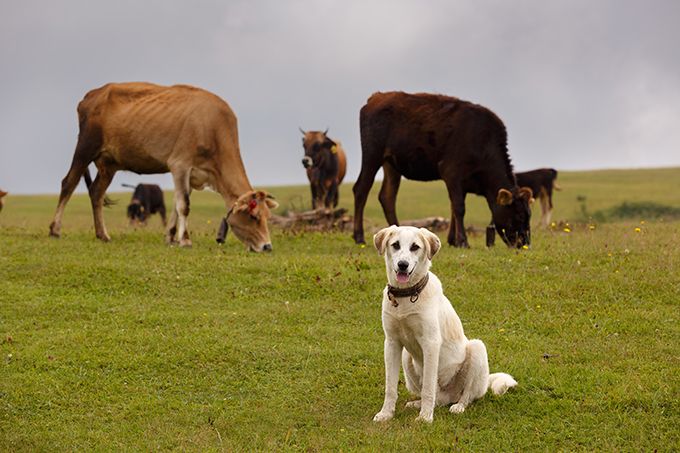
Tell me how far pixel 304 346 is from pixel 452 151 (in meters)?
8.63

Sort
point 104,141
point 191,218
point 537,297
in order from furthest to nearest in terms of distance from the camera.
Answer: point 191,218 < point 104,141 < point 537,297

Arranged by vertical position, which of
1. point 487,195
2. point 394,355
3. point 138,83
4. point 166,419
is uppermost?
point 138,83

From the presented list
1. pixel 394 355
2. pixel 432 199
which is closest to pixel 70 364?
pixel 394 355

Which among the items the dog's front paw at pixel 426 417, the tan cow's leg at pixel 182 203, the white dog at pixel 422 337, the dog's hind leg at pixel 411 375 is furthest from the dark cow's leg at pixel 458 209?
the dog's front paw at pixel 426 417

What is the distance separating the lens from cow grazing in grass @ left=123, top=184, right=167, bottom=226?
111 ft

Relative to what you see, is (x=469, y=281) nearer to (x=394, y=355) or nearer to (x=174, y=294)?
(x=174, y=294)

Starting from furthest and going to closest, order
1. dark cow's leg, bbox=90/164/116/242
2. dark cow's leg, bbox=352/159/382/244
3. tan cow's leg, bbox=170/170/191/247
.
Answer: dark cow's leg, bbox=90/164/116/242 < dark cow's leg, bbox=352/159/382/244 < tan cow's leg, bbox=170/170/191/247

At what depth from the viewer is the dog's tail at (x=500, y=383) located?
32.3 feet

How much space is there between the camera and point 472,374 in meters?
9.28

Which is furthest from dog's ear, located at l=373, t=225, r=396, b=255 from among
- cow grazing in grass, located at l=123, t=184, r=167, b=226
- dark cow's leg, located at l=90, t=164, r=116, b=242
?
cow grazing in grass, located at l=123, t=184, r=167, b=226

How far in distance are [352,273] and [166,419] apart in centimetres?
633

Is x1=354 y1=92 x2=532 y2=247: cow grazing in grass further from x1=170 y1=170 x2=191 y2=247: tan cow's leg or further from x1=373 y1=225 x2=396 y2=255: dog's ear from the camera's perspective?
x1=373 y1=225 x2=396 y2=255: dog's ear

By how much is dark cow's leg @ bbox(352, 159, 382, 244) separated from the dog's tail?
415 inches

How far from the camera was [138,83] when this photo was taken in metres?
22.2
